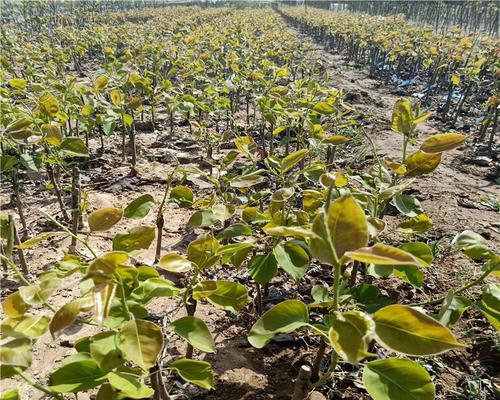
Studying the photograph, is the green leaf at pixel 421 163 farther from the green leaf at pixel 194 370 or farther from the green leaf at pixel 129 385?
the green leaf at pixel 129 385

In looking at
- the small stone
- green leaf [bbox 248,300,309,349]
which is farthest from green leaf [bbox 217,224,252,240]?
the small stone

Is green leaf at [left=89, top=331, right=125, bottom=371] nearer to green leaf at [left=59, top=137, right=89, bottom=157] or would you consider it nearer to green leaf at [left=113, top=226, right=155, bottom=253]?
green leaf at [left=113, top=226, right=155, bottom=253]

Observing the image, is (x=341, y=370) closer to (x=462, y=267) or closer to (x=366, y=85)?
(x=462, y=267)

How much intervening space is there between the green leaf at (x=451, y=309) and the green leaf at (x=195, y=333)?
67 cm

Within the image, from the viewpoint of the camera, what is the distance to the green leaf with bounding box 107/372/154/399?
87 cm

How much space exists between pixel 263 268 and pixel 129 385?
0.76m

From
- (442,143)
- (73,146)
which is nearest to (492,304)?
(442,143)

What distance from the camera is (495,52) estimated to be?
338 inches

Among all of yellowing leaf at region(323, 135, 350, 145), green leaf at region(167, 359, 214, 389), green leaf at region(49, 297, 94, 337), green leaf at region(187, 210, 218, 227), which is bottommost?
green leaf at region(167, 359, 214, 389)

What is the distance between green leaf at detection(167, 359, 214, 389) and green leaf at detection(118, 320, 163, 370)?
267 millimetres

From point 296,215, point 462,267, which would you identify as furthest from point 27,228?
point 462,267

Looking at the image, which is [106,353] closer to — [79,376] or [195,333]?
[79,376]

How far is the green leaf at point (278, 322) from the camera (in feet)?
3.51

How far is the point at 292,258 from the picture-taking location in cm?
150
